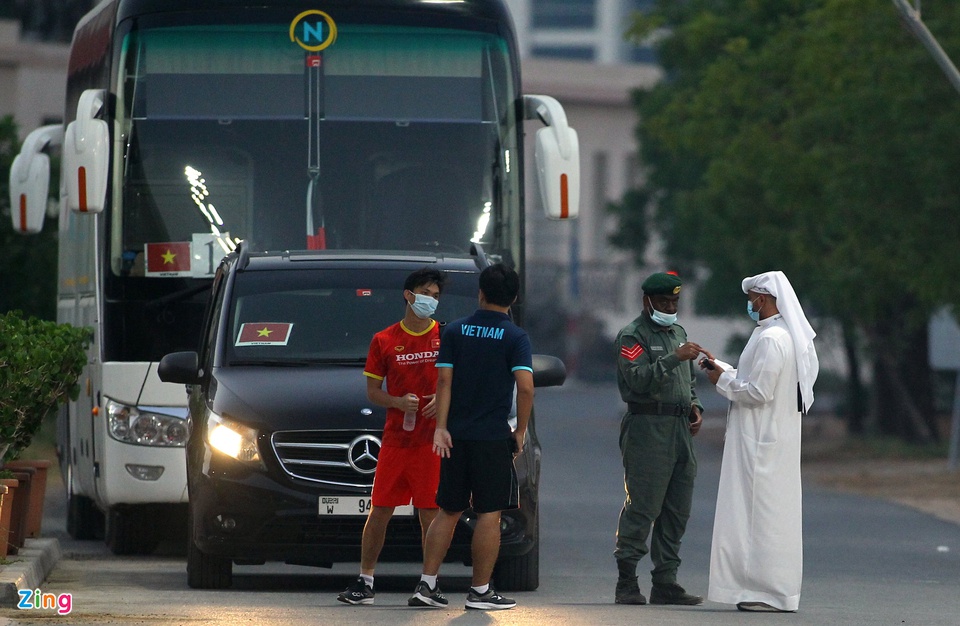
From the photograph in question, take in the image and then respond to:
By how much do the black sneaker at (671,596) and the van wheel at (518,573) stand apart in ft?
3.18

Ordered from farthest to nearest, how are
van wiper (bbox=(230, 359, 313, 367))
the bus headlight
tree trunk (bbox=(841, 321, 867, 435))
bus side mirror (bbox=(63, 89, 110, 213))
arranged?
tree trunk (bbox=(841, 321, 867, 435)) < the bus headlight < bus side mirror (bbox=(63, 89, 110, 213)) < van wiper (bbox=(230, 359, 313, 367))

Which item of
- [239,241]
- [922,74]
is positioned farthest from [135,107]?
[922,74]

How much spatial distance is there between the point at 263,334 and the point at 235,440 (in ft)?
3.28

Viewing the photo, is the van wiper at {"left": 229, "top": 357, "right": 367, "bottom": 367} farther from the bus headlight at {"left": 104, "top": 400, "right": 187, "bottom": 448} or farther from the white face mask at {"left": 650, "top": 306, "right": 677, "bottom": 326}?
the white face mask at {"left": 650, "top": 306, "right": 677, "bottom": 326}

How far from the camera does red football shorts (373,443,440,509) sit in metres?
10.7

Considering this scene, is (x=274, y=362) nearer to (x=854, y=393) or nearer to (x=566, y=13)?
(x=854, y=393)

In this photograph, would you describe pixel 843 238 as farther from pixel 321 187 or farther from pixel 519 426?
pixel 519 426

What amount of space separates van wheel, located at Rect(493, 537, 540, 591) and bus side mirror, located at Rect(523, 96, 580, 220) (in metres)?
2.55

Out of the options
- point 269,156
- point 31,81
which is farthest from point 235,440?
point 31,81

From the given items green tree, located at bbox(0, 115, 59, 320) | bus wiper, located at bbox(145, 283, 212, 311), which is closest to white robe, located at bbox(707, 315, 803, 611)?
bus wiper, located at bbox(145, 283, 212, 311)

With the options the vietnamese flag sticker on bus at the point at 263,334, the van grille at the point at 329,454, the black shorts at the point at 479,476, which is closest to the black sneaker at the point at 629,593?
the black shorts at the point at 479,476

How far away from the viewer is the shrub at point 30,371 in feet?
39.5

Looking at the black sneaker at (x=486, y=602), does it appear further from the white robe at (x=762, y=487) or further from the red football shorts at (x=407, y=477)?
the white robe at (x=762, y=487)

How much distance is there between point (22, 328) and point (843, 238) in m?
21.5
